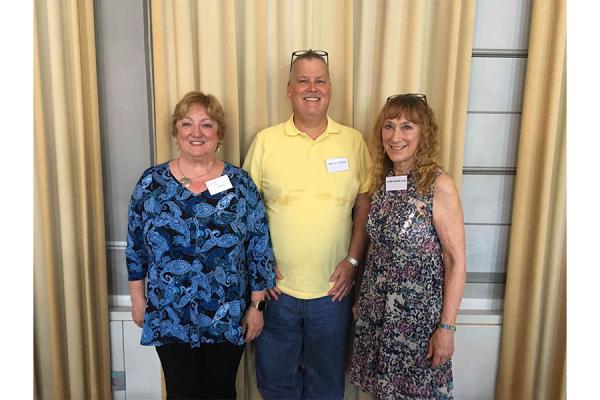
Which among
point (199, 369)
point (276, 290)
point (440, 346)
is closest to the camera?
point (440, 346)

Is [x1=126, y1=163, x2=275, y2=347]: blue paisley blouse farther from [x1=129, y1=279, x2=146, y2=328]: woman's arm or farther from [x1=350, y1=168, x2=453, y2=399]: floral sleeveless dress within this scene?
[x1=350, y1=168, x2=453, y2=399]: floral sleeveless dress

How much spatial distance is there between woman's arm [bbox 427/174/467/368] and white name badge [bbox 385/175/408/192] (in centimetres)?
13

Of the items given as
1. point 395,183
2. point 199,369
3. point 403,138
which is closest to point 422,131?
point 403,138

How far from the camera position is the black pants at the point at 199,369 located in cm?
192

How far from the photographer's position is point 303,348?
85.8 inches

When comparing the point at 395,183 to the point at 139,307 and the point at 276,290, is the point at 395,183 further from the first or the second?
the point at 139,307

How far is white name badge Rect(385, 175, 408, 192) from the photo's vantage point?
1.86m

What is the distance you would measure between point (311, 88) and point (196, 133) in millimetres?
525

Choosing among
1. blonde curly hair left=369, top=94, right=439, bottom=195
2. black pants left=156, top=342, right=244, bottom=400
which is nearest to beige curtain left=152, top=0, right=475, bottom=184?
blonde curly hair left=369, top=94, right=439, bottom=195

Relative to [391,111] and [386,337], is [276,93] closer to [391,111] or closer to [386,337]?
[391,111]

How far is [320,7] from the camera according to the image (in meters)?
2.23

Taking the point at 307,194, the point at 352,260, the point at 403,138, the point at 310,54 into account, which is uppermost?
the point at 310,54

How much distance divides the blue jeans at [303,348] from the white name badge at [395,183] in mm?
591
